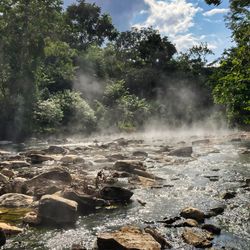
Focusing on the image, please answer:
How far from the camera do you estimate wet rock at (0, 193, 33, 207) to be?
41.2ft

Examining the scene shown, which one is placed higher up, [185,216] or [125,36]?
[125,36]

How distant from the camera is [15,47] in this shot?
4394 cm

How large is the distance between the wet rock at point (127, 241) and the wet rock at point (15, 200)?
4.58 meters

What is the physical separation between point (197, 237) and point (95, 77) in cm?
5786

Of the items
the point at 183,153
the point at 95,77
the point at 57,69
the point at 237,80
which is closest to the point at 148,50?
the point at 95,77

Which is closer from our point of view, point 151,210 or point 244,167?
point 151,210

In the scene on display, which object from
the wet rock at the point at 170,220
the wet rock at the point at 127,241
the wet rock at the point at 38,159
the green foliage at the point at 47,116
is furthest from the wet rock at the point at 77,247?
the green foliage at the point at 47,116

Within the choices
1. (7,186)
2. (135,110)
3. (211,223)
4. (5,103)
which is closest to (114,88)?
(135,110)

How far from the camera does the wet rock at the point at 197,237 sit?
8891 mm

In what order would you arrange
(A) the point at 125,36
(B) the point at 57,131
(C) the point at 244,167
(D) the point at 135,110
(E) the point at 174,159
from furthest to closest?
(A) the point at 125,36 → (D) the point at 135,110 → (B) the point at 57,131 → (E) the point at 174,159 → (C) the point at 244,167

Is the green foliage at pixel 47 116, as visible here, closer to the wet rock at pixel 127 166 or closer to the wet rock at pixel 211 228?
the wet rock at pixel 127 166

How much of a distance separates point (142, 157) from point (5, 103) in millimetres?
23413

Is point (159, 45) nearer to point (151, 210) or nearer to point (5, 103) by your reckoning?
point (5, 103)

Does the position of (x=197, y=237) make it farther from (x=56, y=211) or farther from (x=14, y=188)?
Result: (x=14, y=188)
